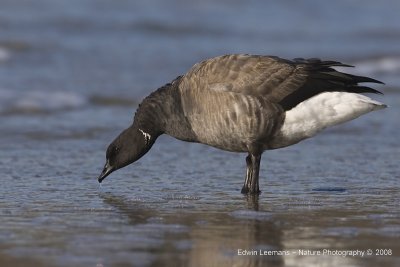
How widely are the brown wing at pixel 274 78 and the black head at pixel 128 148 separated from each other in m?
0.67

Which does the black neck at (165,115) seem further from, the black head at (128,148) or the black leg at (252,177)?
the black leg at (252,177)

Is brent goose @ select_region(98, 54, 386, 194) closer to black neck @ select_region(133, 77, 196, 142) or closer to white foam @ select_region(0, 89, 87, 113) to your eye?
black neck @ select_region(133, 77, 196, 142)

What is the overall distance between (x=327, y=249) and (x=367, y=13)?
18346 mm

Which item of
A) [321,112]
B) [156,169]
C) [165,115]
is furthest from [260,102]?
[156,169]

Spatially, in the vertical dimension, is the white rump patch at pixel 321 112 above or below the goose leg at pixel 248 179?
above

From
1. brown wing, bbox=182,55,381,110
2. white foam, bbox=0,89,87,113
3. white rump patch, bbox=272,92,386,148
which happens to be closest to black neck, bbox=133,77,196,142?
brown wing, bbox=182,55,381,110

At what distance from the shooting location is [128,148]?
8.93 metres

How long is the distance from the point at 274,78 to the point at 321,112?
500 millimetres

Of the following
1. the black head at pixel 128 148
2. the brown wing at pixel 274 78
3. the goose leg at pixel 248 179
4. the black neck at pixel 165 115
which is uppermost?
the brown wing at pixel 274 78

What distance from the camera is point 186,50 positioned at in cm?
1792

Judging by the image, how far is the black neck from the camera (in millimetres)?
8703

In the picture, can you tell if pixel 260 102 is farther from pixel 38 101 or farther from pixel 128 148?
pixel 38 101

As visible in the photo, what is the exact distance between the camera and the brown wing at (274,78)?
8367 millimetres

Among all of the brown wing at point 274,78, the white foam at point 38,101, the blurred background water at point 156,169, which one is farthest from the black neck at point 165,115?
the white foam at point 38,101
